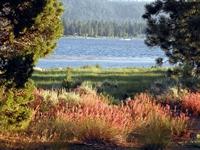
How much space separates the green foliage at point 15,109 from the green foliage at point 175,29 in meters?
6.45

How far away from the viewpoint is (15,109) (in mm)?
10266

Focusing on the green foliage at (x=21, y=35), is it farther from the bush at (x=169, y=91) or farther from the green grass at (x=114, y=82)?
the green grass at (x=114, y=82)

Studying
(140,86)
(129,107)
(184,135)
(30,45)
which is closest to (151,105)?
(129,107)

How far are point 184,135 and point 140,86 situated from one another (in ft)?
46.9

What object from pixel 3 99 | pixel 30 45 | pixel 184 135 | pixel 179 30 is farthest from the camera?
pixel 179 30

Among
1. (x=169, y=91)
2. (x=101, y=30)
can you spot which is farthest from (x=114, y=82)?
(x=101, y=30)

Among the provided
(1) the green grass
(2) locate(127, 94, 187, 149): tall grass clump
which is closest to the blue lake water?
(1) the green grass

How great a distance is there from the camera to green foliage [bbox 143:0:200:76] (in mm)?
16016

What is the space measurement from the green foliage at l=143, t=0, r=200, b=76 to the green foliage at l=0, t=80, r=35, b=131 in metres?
6.45

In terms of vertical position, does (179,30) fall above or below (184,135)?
above

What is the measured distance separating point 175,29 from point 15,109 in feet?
24.0

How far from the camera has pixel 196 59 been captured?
16.7 meters

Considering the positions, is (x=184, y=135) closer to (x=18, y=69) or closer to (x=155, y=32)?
(x=18, y=69)

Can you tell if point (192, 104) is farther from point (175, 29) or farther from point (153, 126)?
point (153, 126)
